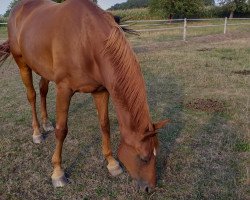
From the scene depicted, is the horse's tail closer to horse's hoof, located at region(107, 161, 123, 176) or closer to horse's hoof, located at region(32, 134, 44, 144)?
horse's hoof, located at region(32, 134, 44, 144)

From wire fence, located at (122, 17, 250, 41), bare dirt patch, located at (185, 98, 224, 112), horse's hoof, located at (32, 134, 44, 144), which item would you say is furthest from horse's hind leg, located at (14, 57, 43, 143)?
wire fence, located at (122, 17, 250, 41)

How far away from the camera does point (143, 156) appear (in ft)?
8.23

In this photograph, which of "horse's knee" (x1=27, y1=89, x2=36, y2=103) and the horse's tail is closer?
"horse's knee" (x1=27, y1=89, x2=36, y2=103)

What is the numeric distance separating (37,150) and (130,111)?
1895 mm

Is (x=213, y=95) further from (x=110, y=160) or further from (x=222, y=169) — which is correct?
(x=110, y=160)

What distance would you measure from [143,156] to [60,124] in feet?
3.56

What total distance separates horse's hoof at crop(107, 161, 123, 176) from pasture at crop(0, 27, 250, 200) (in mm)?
58

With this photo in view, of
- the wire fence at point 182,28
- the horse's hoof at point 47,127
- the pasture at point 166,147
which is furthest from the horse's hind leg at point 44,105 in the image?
the wire fence at point 182,28

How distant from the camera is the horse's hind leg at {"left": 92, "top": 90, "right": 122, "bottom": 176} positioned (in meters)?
3.27

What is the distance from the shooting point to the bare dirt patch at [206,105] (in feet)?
16.8

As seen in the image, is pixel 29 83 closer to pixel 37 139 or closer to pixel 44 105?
pixel 44 105

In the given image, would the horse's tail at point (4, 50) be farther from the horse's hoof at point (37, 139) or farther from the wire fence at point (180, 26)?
the wire fence at point (180, 26)

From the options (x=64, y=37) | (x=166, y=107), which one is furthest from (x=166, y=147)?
(x=64, y=37)

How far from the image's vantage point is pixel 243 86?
6332 mm
